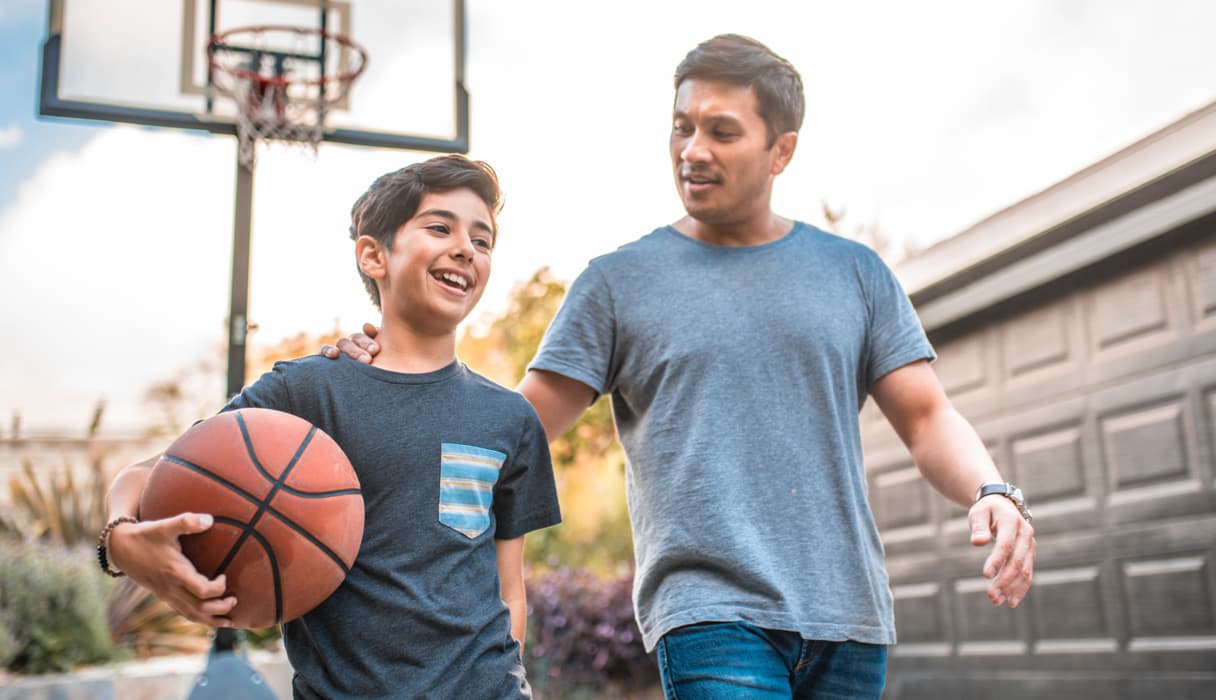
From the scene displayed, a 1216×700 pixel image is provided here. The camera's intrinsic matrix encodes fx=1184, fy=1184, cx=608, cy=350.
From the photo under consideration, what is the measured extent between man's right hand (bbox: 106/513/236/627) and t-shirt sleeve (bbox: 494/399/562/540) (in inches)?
26.6

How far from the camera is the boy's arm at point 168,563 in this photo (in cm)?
197

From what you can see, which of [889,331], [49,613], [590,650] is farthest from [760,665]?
[49,613]

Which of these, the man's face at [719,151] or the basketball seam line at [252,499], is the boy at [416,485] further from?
the man's face at [719,151]

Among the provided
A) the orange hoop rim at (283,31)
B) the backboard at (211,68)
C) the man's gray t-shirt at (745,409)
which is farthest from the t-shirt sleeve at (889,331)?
the orange hoop rim at (283,31)

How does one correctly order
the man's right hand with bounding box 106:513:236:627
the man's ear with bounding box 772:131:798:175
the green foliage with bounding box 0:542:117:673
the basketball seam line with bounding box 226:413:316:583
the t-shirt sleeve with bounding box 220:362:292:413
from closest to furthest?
the man's right hand with bounding box 106:513:236:627, the basketball seam line with bounding box 226:413:316:583, the t-shirt sleeve with bounding box 220:362:292:413, the man's ear with bounding box 772:131:798:175, the green foliage with bounding box 0:542:117:673

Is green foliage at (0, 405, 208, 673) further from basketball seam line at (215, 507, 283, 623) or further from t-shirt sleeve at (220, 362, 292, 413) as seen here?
basketball seam line at (215, 507, 283, 623)

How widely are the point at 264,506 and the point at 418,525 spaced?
31cm

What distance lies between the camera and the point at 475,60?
17.5m

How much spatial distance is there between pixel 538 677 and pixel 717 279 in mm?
7431

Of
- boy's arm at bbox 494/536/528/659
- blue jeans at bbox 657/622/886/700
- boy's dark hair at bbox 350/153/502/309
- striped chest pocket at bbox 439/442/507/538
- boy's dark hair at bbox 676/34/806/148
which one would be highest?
boy's dark hair at bbox 676/34/806/148

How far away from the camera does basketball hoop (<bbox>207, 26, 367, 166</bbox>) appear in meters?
6.66

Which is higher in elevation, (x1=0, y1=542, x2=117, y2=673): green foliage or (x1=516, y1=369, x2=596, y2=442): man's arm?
(x1=516, y1=369, x2=596, y2=442): man's arm

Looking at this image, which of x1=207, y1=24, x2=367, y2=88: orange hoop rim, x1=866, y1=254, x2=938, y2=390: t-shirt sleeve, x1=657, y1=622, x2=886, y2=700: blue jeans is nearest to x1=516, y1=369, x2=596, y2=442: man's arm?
x1=657, y1=622, x2=886, y2=700: blue jeans

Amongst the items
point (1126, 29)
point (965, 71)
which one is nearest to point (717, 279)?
point (1126, 29)
